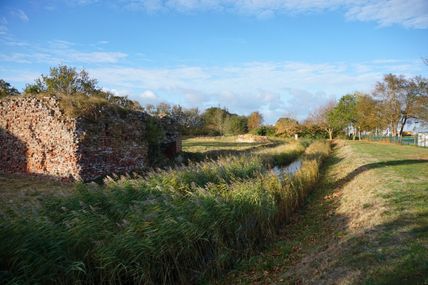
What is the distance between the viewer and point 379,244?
6207 millimetres

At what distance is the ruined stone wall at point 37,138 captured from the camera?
1333cm

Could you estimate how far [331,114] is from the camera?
187 ft

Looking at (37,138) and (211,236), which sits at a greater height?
(37,138)

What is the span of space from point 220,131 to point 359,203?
170 ft

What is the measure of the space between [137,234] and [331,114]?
56.0 meters

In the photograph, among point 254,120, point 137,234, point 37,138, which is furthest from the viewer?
point 254,120

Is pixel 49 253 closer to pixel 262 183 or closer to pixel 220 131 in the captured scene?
pixel 262 183

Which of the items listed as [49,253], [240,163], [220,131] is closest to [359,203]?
[240,163]

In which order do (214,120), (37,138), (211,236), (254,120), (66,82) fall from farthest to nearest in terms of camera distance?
(254,120) < (214,120) < (66,82) < (37,138) < (211,236)

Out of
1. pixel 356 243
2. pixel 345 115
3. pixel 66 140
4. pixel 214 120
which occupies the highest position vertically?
pixel 345 115

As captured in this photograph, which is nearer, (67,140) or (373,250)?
(373,250)

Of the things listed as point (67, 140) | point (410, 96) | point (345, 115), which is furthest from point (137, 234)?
point (345, 115)

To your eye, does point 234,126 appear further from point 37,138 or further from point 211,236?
point 211,236

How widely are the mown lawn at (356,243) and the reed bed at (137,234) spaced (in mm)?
703
